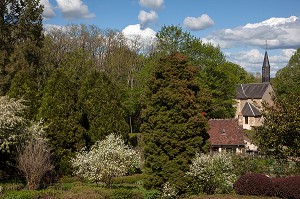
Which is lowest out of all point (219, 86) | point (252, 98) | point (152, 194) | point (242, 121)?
point (152, 194)

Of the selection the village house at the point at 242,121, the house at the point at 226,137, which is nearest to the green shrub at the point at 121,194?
the village house at the point at 242,121

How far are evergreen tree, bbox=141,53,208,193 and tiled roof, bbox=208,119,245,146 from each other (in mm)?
16705

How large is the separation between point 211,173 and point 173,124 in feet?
8.52

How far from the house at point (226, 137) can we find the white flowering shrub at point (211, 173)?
1653 centimetres

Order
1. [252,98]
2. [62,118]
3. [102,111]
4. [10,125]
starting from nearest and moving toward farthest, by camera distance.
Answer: [10,125] < [62,118] < [102,111] < [252,98]

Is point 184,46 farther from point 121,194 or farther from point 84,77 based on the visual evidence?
point 121,194

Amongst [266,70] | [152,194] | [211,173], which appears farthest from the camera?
[266,70]

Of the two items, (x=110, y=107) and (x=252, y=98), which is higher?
(x=252, y=98)

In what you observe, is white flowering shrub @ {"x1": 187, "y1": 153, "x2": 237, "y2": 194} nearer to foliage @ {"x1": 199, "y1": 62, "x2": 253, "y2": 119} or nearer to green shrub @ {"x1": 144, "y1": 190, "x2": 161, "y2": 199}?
green shrub @ {"x1": 144, "y1": 190, "x2": 161, "y2": 199}

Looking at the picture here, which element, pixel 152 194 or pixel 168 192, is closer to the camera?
pixel 152 194

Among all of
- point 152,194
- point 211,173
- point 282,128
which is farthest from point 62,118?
point 282,128

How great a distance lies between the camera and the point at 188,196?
1510 centimetres

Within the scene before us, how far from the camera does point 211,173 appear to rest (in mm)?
15070

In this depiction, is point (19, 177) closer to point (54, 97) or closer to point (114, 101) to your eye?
point (54, 97)
